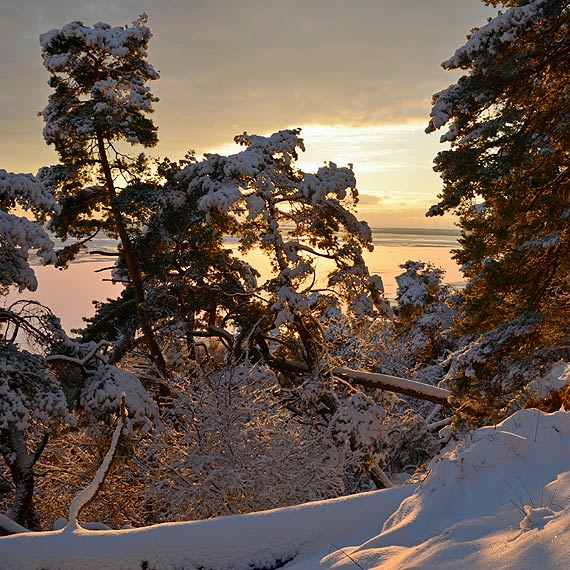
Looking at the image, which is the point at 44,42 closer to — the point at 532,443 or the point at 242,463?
the point at 242,463

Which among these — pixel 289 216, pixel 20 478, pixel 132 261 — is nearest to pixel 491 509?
pixel 20 478

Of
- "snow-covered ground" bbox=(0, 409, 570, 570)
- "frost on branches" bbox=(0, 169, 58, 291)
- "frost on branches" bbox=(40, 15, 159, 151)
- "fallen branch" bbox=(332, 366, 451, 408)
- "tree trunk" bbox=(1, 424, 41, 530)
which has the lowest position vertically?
"tree trunk" bbox=(1, 424, 41, 530)

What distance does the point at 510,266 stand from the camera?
1019 cm

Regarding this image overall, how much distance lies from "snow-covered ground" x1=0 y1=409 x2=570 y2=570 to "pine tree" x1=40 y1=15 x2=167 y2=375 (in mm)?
9357

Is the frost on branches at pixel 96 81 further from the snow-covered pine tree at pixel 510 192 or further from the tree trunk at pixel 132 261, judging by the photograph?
the snow-covered pine tree at pixel 510 192

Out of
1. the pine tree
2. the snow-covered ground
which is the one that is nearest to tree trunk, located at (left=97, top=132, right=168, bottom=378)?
the pine tree

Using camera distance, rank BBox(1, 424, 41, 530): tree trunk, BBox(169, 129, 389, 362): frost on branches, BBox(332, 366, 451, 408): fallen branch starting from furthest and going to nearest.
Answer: BBox(332, 366, 451, 408): fallen branch < BBox(169, 129, 389, 362): frost on branches < BBox(1, 424, 41, 530): tree trunk

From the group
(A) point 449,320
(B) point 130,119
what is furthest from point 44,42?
(A) point 449,320

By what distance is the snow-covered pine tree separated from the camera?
920 centimetres

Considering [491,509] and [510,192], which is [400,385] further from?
[491,509]

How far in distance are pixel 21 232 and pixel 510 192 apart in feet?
29.9

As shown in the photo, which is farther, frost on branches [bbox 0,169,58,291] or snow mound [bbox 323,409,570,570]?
frost on branches [bbox 0,169,58,291]

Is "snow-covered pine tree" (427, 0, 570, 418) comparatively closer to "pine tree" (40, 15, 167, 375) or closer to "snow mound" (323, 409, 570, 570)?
"snow mound" (323, 409, 570, 570)

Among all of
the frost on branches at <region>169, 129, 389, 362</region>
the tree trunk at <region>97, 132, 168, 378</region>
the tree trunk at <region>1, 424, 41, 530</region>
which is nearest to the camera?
the tree trunk at <region>1, 424, 41, 530</region>
